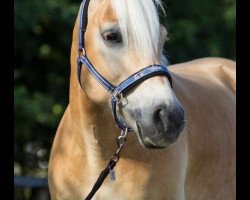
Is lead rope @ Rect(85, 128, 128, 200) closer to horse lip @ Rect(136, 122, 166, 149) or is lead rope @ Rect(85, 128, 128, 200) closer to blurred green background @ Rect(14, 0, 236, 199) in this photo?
horse lip @ Rect(136, 122, 166, 149)

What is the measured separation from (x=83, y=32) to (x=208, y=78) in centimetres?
186

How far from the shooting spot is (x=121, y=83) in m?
3.54

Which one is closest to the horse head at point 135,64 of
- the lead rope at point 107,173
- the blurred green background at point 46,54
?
the lead rope at point 107,173

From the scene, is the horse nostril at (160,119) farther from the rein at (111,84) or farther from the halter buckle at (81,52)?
the halter buckle at (81,52)

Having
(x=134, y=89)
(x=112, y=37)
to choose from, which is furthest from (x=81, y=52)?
(x=134, y=89)

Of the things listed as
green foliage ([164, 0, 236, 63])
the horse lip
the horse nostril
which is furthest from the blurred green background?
the horse nostril

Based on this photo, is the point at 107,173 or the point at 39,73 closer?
the point at 107,173

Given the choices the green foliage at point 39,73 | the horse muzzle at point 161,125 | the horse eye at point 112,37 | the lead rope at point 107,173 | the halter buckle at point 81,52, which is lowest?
the green foliage at point 39,73

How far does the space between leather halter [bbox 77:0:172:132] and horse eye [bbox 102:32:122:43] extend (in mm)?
202

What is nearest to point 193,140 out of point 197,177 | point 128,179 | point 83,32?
point 197,177

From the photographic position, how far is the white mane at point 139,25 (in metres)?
3.50

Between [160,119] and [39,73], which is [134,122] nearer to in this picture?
[160,119]

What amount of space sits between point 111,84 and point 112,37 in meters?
0.25

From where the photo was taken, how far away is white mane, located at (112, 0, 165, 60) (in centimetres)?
350
